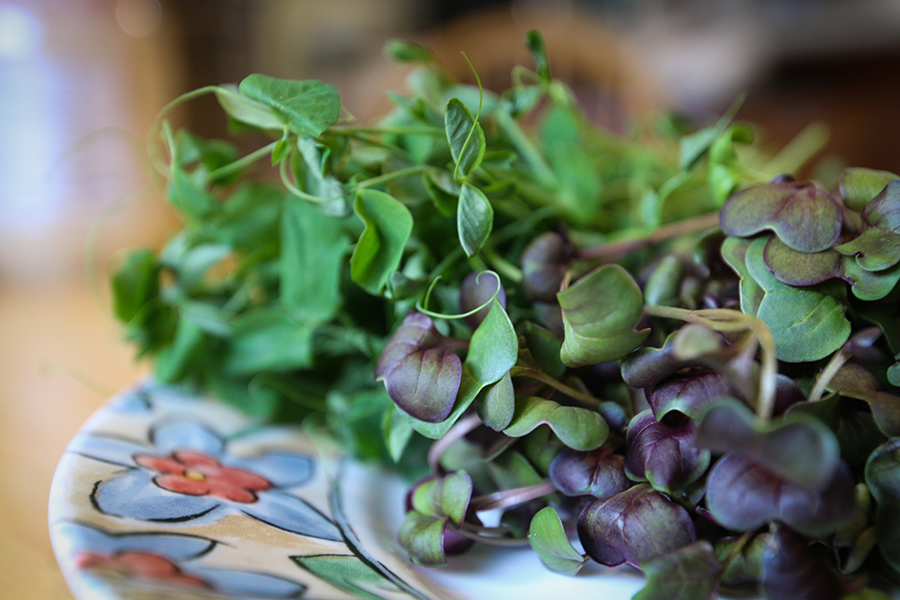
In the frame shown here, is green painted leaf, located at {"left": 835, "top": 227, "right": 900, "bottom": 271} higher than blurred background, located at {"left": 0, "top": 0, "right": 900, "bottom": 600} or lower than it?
higher

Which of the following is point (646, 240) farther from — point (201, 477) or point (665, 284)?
point (201, 477)

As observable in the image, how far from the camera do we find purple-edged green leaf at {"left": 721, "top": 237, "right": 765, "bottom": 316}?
0.20 meters

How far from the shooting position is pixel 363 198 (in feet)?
0.71

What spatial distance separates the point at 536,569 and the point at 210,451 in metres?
0.15

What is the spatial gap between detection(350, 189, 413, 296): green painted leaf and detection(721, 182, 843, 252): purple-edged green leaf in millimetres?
109

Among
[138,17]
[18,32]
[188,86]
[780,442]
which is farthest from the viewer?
[188,86]

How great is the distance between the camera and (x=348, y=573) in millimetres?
187

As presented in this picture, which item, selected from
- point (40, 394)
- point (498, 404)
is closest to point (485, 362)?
point (498, 404)

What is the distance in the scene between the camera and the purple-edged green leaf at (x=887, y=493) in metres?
0.17

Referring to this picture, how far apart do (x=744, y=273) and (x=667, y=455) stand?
0.07 metres

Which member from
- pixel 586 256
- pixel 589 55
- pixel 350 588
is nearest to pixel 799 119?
pixel 589 55

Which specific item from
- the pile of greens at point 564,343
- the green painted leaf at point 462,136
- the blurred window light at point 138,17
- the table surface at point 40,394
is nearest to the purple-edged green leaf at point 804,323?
the pile of greens at point 564,343

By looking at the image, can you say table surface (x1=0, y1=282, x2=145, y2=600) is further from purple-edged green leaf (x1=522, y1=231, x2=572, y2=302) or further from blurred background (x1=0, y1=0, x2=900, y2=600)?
purple-edged green leaf (x1=522, y1=231, x2=572, y2=302)

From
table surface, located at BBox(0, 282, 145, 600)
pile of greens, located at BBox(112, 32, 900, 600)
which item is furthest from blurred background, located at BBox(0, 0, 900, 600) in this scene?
pile of greens, located at BBox(112, 32, 900, 600)
